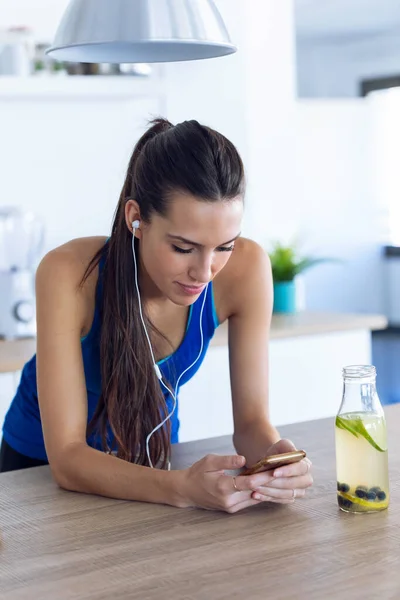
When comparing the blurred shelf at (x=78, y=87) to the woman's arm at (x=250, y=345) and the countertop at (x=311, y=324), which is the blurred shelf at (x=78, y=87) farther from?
the woman's arm at (x=250, y=345)

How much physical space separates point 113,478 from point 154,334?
1.24 ft

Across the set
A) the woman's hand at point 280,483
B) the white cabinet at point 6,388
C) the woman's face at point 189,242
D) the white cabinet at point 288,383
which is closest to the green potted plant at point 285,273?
the white cabinet at point 288,383

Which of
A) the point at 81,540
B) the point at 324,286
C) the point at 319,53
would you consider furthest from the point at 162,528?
the point at 319,53

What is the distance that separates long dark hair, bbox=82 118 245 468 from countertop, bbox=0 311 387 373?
1119 mm

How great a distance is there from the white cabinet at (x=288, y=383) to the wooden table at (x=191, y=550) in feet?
5.06

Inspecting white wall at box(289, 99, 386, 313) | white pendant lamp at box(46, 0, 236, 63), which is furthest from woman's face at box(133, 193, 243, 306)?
white wall at box(289, 99, 386, 313)

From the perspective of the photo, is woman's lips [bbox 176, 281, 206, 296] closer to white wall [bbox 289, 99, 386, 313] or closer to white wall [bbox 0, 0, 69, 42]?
white wall [bbox 0, 0, 69, 42]

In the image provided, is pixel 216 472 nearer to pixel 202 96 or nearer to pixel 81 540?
pixel 81 540

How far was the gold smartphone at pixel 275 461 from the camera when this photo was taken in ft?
4.50

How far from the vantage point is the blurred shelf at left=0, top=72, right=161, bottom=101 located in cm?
351

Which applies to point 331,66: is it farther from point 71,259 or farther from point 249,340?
point 71,259

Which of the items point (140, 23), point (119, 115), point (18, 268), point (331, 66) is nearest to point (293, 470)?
point (140, 23)

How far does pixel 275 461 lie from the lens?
137cm

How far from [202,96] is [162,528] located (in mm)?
2718
